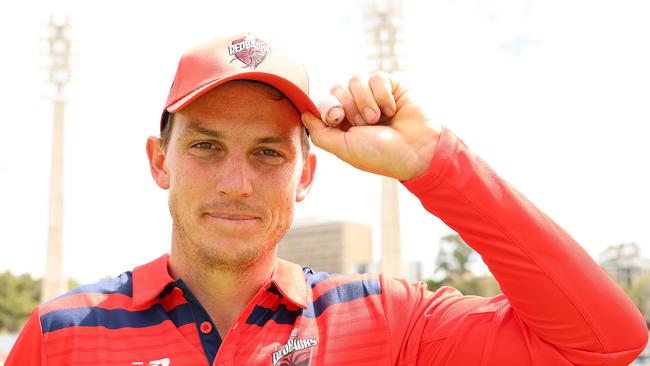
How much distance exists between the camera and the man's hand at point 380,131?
193 cm

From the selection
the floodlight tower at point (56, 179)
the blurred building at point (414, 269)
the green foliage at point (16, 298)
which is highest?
the floodlight tower at point (56, 179)

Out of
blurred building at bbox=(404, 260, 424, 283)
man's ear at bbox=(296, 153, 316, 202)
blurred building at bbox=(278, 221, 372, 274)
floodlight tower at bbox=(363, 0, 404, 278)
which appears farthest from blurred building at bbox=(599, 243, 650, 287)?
man's ear at bbox=(296, 153, 316, 202)

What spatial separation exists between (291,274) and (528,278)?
0.69 metres

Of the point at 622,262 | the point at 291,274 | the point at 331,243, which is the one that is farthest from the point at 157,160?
the point at 331,243

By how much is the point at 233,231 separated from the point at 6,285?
45355 millimetres

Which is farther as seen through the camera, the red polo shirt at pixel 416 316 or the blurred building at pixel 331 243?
the blurred building at pixel 331 243

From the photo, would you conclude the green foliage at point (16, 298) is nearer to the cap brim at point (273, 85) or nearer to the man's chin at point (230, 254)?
the man's chin at point (230, 254)

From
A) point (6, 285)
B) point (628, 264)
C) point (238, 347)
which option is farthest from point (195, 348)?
point (628, 264)

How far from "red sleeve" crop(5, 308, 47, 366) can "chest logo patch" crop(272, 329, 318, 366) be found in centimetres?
60

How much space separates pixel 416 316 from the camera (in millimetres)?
2145

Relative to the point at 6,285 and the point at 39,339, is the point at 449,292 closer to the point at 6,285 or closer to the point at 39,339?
the point at 39,339

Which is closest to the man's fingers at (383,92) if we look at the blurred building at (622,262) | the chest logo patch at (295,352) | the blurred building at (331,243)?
the chest logo patch at (295,352)

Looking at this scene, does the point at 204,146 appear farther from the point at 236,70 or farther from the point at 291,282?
the point at 291,282

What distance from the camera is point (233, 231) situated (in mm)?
2018
